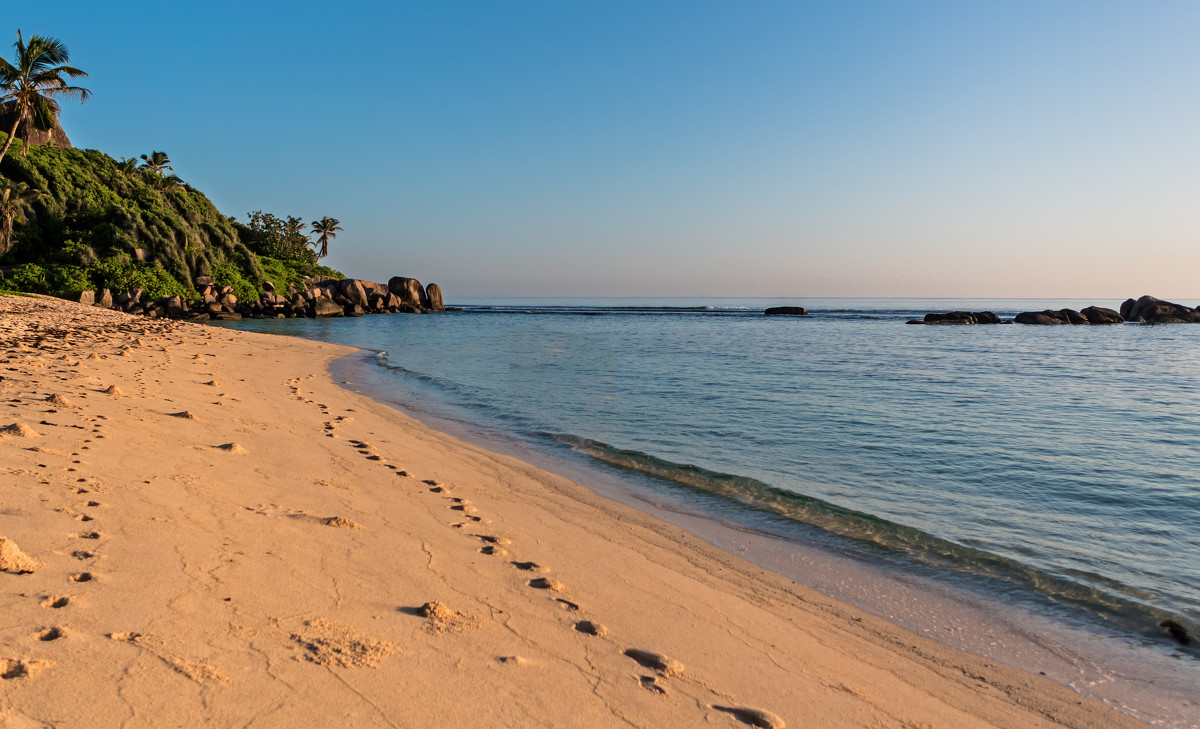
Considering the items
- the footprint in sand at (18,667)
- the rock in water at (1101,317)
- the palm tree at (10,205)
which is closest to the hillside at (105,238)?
the palm tree at (10,205)

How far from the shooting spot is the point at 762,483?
8656 millimetres

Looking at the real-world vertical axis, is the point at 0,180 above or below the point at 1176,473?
above

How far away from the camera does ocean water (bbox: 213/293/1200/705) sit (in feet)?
20.4

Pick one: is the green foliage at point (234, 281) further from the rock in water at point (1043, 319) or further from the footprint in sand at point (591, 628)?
the rock in water at point (1043, 319)

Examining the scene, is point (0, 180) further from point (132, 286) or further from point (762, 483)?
point (762, 483)

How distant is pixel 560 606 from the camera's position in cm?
424

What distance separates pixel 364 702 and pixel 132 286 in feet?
163

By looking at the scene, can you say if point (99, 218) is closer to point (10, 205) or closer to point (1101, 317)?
point (10, 205)

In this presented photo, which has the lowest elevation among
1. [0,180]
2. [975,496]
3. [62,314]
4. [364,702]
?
[975,496]

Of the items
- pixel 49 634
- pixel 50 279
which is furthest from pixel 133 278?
pixel 49 634

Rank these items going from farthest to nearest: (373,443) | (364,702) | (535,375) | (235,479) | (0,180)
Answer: (0,180), (535,375), (373,443), (235,479), (364,702)

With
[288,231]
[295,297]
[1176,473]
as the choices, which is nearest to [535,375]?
[1176,473]

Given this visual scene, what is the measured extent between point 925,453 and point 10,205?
177 ft

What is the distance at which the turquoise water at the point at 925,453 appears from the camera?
6.28 m
